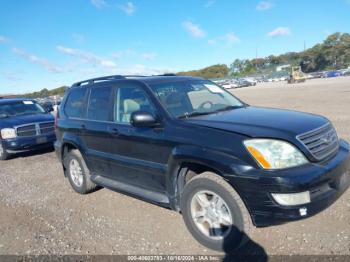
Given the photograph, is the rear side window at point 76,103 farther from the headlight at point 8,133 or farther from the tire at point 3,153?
the tire at point 3,153

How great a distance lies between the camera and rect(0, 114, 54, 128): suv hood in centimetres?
906

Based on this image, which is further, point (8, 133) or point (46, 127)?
point (46, 127)

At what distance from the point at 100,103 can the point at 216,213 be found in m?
2.51

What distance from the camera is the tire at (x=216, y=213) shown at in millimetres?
3283

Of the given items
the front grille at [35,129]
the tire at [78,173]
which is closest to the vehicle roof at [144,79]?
the tire at [78,173]

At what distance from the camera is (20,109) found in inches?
402

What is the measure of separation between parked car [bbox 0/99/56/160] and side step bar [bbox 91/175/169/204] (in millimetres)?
4614

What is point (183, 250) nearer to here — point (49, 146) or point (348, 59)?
point (49, 146)

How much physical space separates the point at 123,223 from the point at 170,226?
0.68 metres

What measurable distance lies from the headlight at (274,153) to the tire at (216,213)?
44 centimetres

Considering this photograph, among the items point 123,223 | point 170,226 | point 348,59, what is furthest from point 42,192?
point 348,59

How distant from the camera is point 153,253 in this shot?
3600mm

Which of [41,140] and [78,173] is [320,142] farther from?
[41,140]

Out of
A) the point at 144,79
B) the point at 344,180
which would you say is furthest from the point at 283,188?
the point at 144,79
